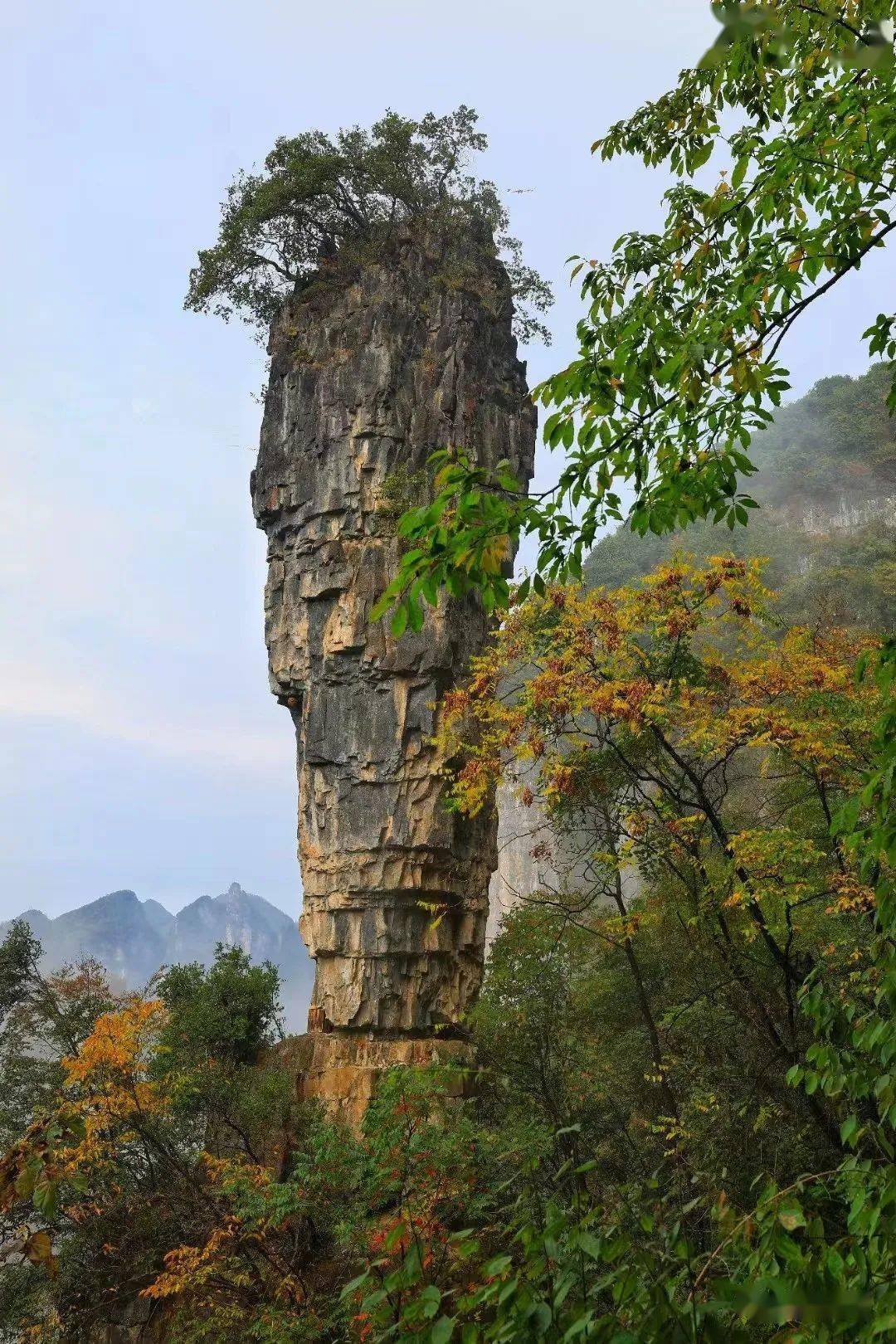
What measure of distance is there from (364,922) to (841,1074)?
1204cm

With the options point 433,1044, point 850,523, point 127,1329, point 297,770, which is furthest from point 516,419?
point 850,523

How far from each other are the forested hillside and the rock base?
821 inches

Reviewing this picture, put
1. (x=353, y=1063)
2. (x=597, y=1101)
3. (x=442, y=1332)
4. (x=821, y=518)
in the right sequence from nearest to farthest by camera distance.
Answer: (x=442, y=1332)
(x=597, y=1101)
(x=353, y=1063)
(x=821, y=518)

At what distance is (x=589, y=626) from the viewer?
351 inches

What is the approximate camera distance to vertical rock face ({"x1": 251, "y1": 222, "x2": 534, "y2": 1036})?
14477mm

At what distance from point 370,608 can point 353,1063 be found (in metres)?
6.33

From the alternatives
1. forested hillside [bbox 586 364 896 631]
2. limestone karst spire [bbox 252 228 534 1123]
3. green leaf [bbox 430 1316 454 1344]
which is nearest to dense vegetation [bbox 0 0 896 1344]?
green leaf [bbox 430 1316 454 1344]

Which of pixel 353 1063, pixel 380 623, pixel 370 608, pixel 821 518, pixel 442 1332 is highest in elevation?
pixel 821 518

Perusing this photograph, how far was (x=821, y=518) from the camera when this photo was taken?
42.0m

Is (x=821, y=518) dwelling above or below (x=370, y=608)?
above

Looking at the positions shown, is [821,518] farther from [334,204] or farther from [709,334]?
[709,334]

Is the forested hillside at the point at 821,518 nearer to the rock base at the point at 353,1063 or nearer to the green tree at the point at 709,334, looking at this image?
the rock base at the point at 353,1063

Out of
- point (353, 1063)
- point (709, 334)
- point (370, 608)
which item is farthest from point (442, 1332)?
point (353, 1063)

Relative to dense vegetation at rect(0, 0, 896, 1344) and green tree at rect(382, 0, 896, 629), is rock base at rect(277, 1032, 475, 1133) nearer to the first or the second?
dense vegetation at rect(0, 0, 896, 1344)
